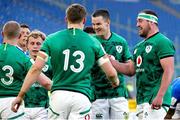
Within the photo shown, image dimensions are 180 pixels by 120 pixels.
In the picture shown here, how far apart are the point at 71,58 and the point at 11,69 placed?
1.09m

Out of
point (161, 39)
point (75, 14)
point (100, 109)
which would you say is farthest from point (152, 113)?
point (75, 14)

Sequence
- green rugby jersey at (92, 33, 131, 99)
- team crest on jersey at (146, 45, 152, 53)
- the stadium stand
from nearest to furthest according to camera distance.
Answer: team crest on jersey at (146, 45, 152, 53)
green rugby jersey at (92, 33, 131, 99)
the stadium stand

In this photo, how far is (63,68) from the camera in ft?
20.1

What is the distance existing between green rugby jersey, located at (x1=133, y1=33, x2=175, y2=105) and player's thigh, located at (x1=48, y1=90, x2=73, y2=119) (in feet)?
4.79

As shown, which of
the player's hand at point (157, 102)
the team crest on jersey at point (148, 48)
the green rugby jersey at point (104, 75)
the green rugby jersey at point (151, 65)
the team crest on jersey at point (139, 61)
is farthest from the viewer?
the green rugby jersey at point (104, 75)

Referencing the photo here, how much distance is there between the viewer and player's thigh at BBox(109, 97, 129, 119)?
827 cm

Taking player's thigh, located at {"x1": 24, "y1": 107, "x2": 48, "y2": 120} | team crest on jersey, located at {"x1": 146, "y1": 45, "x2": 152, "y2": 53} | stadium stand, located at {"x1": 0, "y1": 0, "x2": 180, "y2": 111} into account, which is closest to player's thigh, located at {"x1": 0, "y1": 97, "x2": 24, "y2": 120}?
player's thigh, located at {"x1": 24, "y1": 107, "x2": 48, "y2": 120}

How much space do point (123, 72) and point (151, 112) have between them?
32.6 inches

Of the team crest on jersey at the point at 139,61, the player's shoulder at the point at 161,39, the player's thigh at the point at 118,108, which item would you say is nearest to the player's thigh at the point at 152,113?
the team crest on jersey at the point at 139,61

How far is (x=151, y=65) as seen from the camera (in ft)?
23.4

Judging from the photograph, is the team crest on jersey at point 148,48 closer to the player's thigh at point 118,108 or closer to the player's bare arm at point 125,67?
the player's bare arm at point 125,67

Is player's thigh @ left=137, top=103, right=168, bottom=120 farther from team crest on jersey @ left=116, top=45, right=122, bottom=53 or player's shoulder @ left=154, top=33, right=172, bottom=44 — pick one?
team crest on jersey @ left=116, top=45, right=122, bottom=53

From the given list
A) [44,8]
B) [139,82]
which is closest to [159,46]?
[139,82]

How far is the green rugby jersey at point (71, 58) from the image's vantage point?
241 inches
